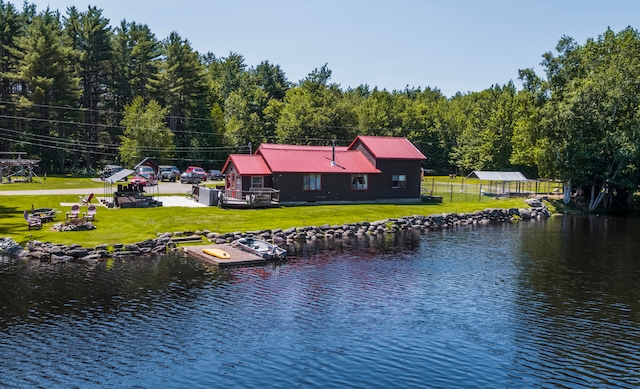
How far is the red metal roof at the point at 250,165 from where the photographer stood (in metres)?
63.1

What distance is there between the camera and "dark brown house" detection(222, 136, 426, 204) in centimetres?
6425

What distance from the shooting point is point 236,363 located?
76.8 ft

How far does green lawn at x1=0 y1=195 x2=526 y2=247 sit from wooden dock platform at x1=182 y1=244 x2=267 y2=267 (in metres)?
4.59

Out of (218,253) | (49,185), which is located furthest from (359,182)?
(49,185)

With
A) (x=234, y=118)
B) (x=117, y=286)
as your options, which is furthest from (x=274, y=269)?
(x=234, y=118)

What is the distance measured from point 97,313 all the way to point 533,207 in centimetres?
5846

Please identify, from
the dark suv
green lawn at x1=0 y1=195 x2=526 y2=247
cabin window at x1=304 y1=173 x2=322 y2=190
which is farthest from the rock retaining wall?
the dark suv

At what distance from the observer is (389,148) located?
73000 millimetres

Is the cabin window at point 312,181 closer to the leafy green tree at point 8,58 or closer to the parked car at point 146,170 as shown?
the parked car at point 146,170

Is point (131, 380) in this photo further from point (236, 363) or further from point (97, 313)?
point (97, 313)

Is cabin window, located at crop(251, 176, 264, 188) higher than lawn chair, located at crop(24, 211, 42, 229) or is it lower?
higher

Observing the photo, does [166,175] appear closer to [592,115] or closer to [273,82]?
[592,115]

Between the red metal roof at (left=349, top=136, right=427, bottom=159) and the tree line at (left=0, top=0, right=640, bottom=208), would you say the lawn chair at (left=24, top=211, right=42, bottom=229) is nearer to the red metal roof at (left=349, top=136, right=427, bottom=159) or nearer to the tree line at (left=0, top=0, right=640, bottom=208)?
the red metal roof at (left=349, top=136, right=427, bottom=159)

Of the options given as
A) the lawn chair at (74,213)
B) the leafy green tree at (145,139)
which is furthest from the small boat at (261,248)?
the leafy green tree at (145,139)
